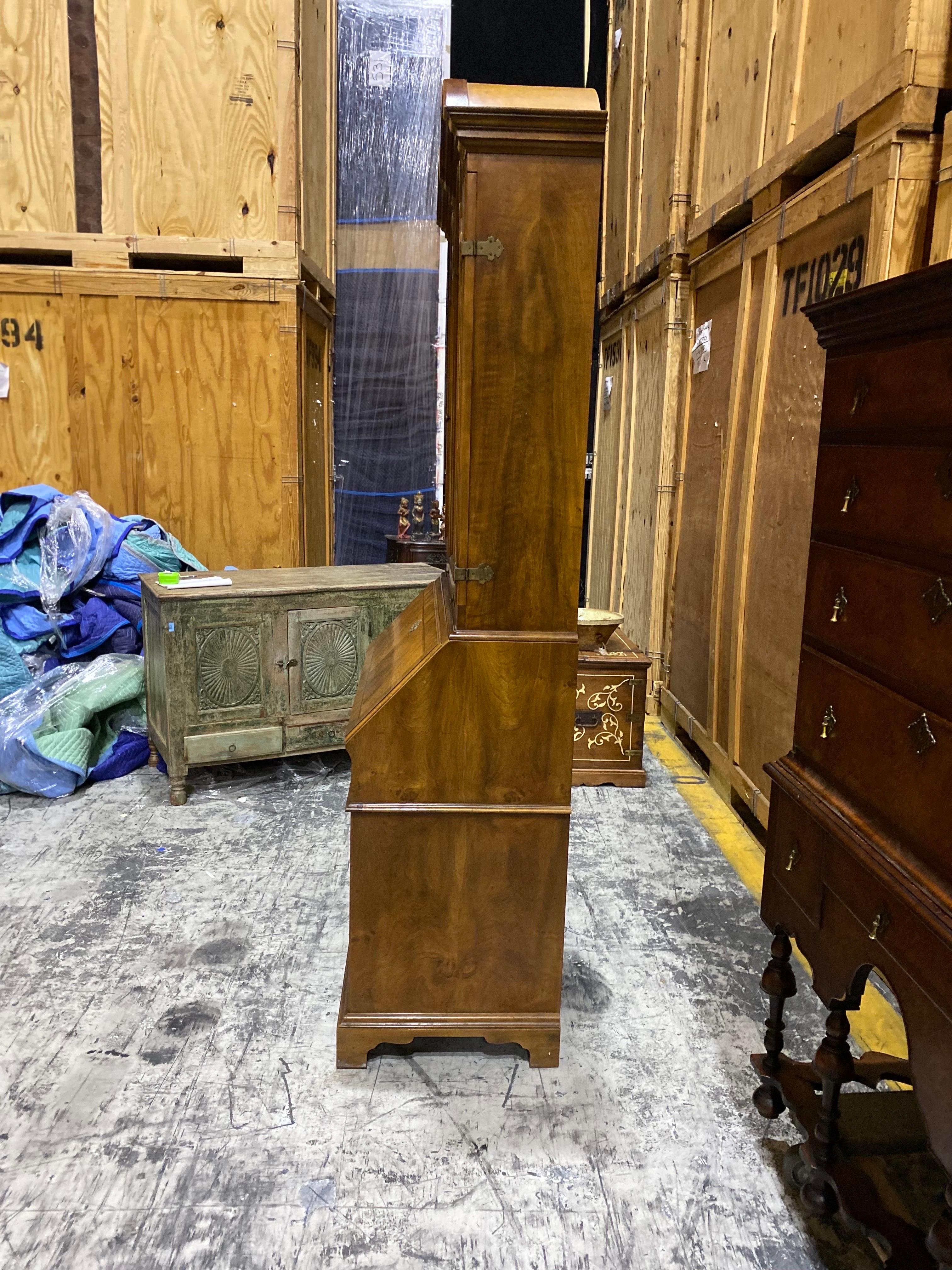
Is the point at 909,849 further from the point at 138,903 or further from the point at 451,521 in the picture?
the point at 138,903

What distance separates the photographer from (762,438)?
3.56 metres

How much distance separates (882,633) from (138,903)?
254cm

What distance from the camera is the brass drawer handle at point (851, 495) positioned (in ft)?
5.34

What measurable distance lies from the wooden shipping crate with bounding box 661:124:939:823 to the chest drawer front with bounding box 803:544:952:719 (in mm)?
1184

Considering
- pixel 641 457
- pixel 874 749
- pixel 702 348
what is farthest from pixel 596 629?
pixel 874 749

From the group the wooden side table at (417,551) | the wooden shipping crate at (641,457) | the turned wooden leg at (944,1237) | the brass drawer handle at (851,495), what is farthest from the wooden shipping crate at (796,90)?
the turned wooden leg at (944,1237)

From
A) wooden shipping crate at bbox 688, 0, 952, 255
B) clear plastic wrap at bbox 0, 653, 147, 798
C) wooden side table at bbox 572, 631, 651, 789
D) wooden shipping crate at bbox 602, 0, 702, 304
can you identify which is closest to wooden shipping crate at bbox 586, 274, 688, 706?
wooden shipping crate at bbox 602, 0, 702, 304

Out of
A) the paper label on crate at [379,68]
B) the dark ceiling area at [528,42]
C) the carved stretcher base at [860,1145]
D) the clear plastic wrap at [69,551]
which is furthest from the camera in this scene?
the dark ceiling area at [528,42]

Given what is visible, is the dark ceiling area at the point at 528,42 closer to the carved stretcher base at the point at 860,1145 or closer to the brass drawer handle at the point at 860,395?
the brass drawer handle at the point at 860,395

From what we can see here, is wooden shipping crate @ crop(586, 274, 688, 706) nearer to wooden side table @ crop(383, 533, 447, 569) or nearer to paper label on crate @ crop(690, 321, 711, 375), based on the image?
paper label on crate @ crop(690, 321, 711, 375)

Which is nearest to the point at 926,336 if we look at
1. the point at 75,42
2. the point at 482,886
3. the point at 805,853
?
the point at 805,853

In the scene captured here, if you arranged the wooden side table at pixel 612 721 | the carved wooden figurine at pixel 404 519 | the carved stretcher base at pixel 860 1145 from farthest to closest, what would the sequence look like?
the carved wooden figurine at pixel 404 519 < the wooden side table at pixel 612 721 < the carved stretcher base at pixel 860 1145

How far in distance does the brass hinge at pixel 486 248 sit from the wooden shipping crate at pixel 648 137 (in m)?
3.13

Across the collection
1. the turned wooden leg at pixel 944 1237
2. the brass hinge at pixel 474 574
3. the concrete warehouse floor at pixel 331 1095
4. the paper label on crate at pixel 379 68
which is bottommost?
the concrete warehouse floor at pixel 331 1095
